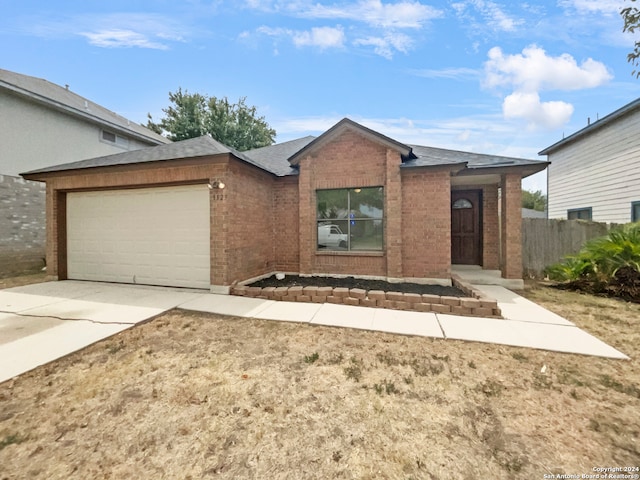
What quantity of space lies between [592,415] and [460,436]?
1.34 meters

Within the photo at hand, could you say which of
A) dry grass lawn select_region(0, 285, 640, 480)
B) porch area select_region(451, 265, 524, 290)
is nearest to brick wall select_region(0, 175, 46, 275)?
dry grass lawn select_region(0, 285, 640, 480)

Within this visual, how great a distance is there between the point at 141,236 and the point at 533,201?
52171 millimetres

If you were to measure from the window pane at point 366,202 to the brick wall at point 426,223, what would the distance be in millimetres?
645

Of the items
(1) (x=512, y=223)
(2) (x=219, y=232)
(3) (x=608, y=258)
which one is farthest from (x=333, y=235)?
(3) (x=608, y=258)

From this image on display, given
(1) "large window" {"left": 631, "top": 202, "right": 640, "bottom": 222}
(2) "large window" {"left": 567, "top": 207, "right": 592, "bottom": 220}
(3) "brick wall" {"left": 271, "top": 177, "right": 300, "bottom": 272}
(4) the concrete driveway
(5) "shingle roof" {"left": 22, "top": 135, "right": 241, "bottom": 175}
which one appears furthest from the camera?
(2) "large window" {"left": 567, "top": 207, "right": 592, "bottom": 220}

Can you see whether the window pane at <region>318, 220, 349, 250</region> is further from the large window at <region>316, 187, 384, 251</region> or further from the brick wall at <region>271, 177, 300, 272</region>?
the brick wall at <region>271, 177, 300, 272</region>

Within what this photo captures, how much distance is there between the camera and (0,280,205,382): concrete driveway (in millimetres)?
3531

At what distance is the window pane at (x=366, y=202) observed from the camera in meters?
7.46

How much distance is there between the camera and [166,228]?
718 centimetres

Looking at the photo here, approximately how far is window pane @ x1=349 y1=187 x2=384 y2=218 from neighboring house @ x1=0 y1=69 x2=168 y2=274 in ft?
39.6

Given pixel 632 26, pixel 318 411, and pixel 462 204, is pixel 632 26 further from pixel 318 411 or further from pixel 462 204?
pixel 318 411

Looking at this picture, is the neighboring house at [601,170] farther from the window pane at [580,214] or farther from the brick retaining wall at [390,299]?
the brick retaining wall at [390,299]

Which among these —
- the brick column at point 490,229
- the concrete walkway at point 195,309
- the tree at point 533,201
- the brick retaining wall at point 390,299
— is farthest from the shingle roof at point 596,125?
the tree at point 533,201

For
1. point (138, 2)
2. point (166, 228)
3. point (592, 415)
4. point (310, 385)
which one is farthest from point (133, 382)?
point (138, 2)
